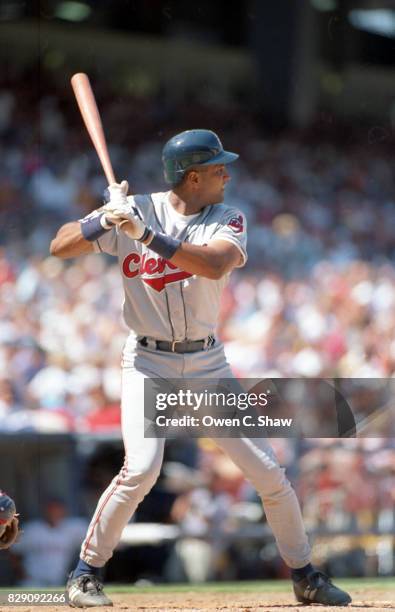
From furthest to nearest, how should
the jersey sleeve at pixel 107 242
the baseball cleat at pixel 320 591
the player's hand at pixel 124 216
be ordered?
the baseball cleat at pixel 320 591 → the jersey sleeve at pixel 107 242 → the player's hand at pixel 124 216

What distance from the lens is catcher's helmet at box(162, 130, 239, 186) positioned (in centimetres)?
315

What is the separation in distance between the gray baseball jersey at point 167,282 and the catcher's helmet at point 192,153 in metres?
0.15

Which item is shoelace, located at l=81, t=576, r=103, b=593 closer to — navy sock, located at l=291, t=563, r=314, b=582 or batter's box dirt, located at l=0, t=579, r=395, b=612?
batter's box dirt, located at l=0, t=579, r=395, b=612

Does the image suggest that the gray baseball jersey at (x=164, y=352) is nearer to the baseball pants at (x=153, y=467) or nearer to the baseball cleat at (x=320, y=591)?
the baseball pants at (x=153, y=467)

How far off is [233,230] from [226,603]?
1253mm

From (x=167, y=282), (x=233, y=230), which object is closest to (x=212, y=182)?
(x=233, y=230)

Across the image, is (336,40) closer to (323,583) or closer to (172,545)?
(172,545)

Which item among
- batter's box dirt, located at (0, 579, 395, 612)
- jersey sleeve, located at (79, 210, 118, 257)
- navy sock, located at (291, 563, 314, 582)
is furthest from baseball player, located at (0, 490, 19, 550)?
navy sock, located at (291, 563, 314, 582)

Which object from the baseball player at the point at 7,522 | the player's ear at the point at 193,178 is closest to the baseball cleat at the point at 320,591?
the baseball player at the point at 7,522

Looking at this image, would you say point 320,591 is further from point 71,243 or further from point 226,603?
point 71,243

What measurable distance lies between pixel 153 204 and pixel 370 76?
271 inches

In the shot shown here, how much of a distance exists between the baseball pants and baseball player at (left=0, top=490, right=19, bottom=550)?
0.80 feet

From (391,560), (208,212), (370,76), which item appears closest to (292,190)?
(370,76)

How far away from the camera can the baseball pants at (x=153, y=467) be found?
3.03 metres
